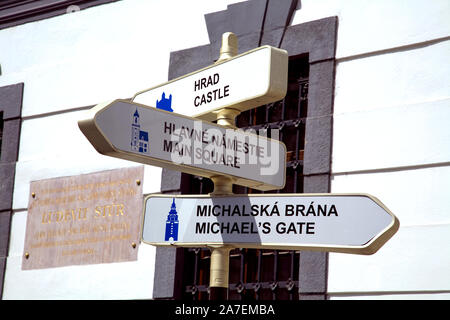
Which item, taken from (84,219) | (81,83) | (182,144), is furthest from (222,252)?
(81,83)

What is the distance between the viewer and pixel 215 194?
4066 mm

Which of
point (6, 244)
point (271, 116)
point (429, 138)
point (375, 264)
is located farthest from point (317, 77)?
point (6, 244)

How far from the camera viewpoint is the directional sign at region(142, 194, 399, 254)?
12.3ft

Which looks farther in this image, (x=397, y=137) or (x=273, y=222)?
(x=397, y=137)

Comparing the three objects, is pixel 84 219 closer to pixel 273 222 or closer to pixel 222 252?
pixel 222 252

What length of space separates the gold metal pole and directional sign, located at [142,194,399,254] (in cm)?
5

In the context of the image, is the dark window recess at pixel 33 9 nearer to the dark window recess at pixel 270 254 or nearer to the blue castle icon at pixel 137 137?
the dark window recess at pixel 270 254

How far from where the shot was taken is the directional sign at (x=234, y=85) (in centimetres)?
405

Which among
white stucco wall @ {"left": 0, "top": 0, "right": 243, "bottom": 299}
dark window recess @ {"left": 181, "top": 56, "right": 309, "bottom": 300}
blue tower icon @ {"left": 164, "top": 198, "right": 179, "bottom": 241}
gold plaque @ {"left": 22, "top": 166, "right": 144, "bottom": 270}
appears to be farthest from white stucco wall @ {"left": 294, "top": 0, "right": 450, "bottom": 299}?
blue tower icon @ {"left": 164, "top": 198, "right": 179, "bottom": 241}

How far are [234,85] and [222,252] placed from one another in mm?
841

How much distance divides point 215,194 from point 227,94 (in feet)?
1.70

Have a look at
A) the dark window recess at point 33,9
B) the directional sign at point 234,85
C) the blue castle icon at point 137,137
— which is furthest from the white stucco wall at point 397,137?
the blue castle icon at point 137,137

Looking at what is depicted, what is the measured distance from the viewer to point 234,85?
13.7 ft

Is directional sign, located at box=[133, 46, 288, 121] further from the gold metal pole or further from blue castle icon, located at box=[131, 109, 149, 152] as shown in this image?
blue castle icon, located at box=[131, 109, 149, 152]
